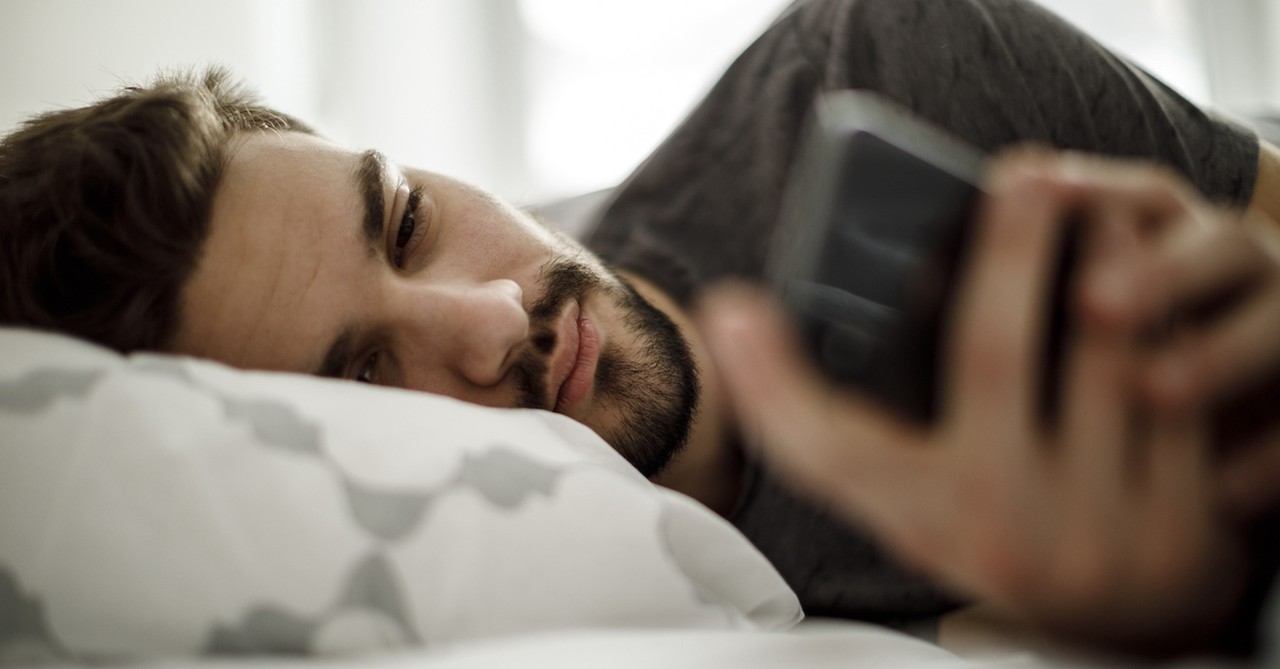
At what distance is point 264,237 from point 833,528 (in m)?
0.57

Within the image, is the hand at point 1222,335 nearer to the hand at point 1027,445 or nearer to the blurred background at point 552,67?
the hand at point 1027,445

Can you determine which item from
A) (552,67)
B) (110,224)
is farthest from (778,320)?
(552,67)

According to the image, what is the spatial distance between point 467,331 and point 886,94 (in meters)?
0.49

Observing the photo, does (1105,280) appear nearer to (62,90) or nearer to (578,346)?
(578,346)

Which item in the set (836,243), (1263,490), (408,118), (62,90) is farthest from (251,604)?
(408,118)

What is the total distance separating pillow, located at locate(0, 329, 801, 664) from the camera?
41cm

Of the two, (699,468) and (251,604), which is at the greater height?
(251,604)

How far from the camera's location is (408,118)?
206 cm

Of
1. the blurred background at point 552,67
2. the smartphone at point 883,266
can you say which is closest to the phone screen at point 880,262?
the smartphone at point 883,266

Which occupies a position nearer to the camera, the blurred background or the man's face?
the man's face

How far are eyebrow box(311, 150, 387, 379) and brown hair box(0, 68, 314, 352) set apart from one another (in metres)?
0.13

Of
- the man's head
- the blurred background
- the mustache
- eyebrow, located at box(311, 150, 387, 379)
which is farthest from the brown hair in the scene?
the blurred background

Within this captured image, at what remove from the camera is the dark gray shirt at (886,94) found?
2.40ft

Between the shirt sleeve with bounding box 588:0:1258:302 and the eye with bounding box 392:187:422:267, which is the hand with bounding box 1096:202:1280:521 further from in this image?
the eye with bounding box 392:187:422:267
